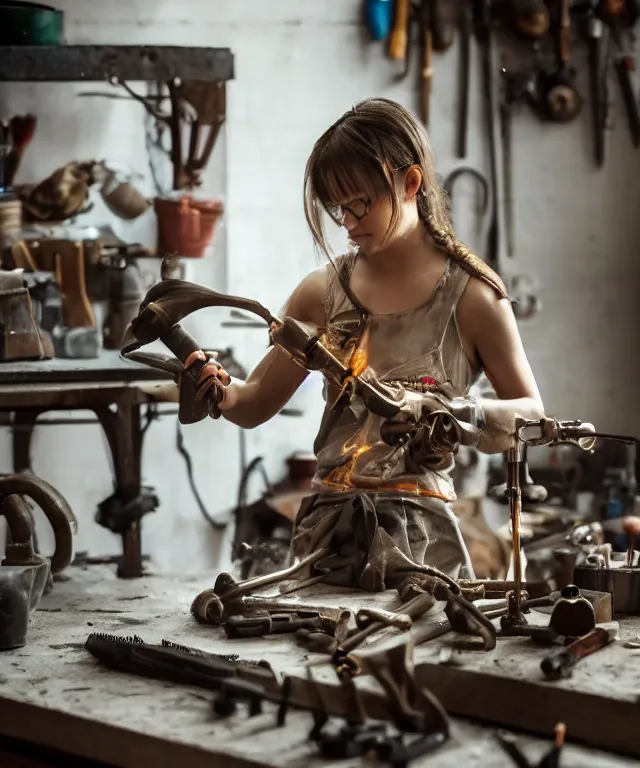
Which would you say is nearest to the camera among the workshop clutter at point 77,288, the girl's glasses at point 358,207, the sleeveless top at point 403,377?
the girl's glasses at point 358,207

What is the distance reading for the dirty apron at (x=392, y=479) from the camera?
263cm

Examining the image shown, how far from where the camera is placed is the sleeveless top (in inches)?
105

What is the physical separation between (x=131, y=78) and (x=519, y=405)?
254cm

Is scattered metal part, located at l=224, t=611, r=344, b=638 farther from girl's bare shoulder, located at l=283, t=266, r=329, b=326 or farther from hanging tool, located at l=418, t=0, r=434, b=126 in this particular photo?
hanging tool, located at l=418, t=0, r=434, b=126

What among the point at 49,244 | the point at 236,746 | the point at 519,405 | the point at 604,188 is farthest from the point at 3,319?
the point at 604,188

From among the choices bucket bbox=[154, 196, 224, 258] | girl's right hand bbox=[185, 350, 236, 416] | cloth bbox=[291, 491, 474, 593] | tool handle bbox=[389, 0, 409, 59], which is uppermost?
tool handle bbox=[389, 0, 409, 59]

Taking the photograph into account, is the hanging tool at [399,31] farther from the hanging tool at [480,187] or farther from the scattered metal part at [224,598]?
the scattered metal part at [224,598]

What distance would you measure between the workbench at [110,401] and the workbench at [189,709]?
1449 millimetres

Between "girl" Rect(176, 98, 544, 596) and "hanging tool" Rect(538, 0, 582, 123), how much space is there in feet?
8.30

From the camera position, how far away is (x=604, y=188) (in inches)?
206

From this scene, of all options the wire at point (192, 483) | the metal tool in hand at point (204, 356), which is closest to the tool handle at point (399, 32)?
the wire at point (192, 483)

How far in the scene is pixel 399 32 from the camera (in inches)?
199

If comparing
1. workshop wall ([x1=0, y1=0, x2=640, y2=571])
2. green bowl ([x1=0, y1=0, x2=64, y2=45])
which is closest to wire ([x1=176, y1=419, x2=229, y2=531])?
workshop wall ([x1=0, y1=0, x2=640, y2=571])

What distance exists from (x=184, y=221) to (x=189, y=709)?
3.09 meters
